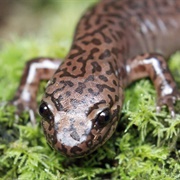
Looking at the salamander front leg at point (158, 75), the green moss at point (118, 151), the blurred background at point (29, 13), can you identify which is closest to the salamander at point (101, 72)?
the salamander front leg at point (158, 75)

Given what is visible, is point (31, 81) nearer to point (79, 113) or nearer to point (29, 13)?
point (79, 113)

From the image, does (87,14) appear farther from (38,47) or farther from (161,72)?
(161,72)

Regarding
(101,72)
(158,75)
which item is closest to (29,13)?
(158,75)

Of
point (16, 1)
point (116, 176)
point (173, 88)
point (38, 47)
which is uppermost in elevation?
point (16, 1)

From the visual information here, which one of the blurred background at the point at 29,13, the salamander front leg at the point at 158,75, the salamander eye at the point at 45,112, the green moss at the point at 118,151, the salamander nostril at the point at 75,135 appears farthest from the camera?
the blurred background at the point at 29,13

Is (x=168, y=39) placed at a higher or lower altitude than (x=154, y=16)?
lower

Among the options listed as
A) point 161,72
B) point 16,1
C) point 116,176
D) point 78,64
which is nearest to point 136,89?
point 161,72

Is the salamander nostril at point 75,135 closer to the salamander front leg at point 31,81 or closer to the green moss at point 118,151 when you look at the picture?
the green moss at point 118,151
